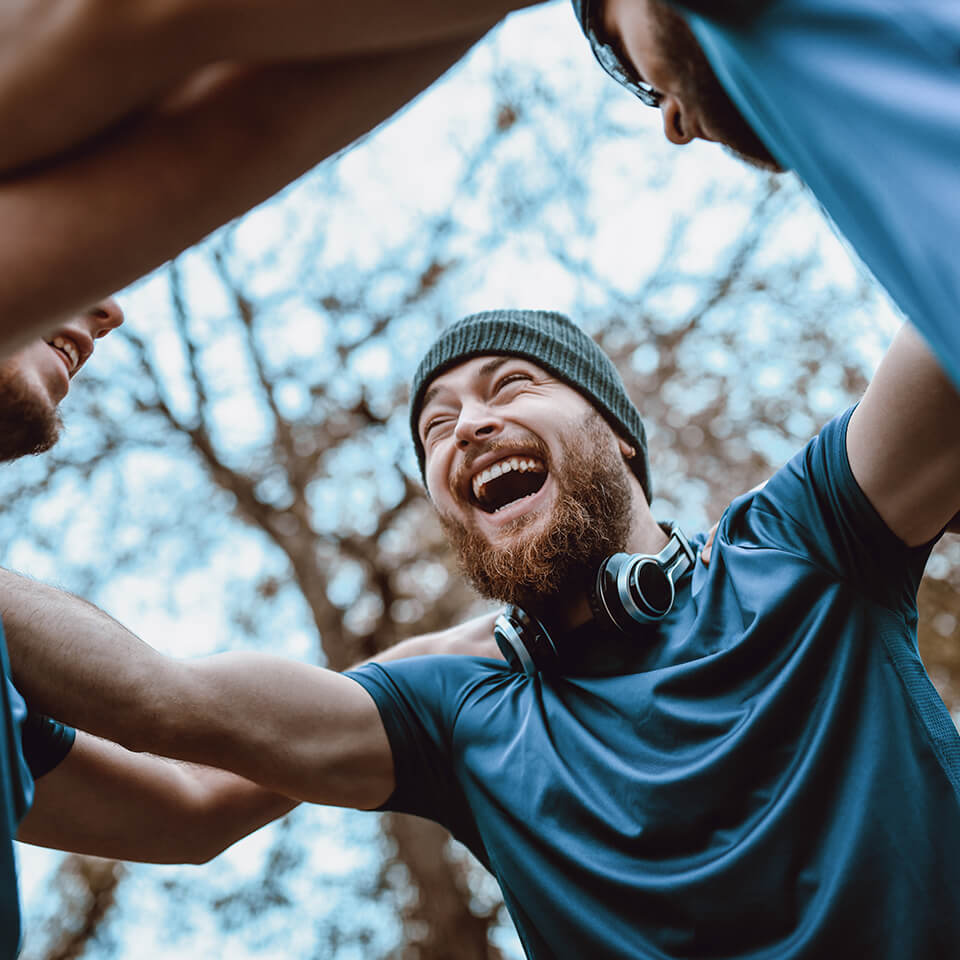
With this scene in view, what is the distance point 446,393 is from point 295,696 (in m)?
1.29

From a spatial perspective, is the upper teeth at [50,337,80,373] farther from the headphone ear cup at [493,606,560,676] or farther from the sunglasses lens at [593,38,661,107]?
the headphone ear cup at [493,606,560,676]

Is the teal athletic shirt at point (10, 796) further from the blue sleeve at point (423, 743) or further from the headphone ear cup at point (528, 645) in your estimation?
the headphone ear cup at point (528, 645)

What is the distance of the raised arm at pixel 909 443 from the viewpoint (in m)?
1.85

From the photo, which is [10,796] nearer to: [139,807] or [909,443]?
[139,807]

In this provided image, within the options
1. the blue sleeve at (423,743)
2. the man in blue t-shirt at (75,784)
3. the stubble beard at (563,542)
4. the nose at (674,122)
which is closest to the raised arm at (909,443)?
the nose at (674,122)

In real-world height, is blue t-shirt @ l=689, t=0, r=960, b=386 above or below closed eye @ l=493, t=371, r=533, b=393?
below

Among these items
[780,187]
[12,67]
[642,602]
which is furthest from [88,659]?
[780,187]

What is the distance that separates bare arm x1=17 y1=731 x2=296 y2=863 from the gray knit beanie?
1.41 m

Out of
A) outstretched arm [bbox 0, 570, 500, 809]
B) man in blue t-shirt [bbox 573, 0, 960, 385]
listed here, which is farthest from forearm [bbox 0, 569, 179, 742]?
man in blue t-shirt [bbox 573, 0, 960, 385]

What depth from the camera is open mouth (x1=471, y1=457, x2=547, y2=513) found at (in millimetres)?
3150

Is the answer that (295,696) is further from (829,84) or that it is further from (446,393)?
(829,84)

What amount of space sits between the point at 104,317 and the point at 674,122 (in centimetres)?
130

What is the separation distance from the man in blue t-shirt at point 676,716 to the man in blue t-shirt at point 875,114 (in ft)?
2.89

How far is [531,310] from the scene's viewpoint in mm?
3568
